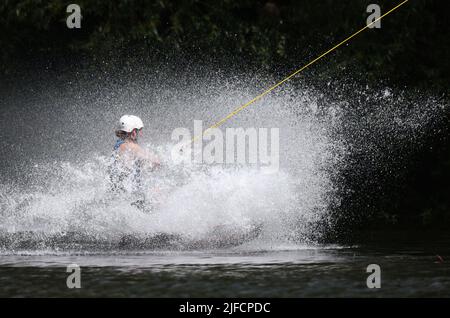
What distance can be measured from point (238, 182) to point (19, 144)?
7.58 meters

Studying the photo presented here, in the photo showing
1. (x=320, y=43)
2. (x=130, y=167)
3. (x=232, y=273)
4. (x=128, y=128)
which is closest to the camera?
(x=232, y=273)

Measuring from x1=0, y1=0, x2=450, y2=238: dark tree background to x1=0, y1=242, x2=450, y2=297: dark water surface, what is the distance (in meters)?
5.54

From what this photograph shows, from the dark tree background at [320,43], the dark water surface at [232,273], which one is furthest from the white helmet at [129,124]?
the dark tree background at [320,43]

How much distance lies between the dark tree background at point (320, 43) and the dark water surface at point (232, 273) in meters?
5.54

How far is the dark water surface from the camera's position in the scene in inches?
380

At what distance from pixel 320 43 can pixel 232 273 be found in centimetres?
903

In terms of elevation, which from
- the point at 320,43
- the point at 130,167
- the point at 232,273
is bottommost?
the point at 232,273

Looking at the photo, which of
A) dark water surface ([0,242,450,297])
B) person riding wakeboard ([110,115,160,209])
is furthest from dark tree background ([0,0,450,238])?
dark water surface ([0,242,450,297])

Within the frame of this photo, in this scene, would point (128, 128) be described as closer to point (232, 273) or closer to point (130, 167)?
point (130, 167)

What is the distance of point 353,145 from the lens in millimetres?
18562

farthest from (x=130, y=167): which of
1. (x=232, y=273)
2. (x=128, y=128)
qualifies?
(x=232, y=273)

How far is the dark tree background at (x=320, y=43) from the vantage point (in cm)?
1856

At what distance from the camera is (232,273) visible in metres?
10.8

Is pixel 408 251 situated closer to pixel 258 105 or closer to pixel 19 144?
pixel 258 105
